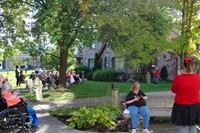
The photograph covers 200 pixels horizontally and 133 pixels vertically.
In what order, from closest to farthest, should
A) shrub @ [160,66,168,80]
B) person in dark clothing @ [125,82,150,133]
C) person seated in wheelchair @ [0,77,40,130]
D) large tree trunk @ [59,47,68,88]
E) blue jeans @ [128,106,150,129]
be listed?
blue jeans @ [128,106,150,129] < person in dark clothing @ [125,82,150,133] < person seated in wheelchair @ [0,77,40,130] < large tree trunk @ [59,47,68,88] < shrub @ [160,66,168,80]

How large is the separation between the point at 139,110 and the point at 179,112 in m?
2.03

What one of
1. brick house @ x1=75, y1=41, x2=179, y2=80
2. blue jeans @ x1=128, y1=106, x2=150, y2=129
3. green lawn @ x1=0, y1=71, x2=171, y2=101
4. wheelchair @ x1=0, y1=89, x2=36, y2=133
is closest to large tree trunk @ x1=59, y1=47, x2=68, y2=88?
green lawn @ x1=0, y1=71, x2=171, y2=101

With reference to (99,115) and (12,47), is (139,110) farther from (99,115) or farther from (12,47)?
(12,47)

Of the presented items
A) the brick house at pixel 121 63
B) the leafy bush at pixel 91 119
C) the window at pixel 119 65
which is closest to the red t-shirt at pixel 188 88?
the leafy bush at pixel 91 119

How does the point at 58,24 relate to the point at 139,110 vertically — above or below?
above

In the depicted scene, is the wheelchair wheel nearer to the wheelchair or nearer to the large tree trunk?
the wheelchair

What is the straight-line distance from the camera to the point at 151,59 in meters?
10.2

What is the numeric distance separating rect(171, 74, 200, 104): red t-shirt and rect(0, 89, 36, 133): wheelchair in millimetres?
4018

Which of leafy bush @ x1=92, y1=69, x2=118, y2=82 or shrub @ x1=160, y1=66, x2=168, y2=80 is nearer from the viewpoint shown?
shrub @ x1=160, y1=66, x2=168, y2=80

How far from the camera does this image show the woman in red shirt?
5371mm

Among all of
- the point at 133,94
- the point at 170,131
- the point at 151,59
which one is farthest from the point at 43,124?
the point at 151,59

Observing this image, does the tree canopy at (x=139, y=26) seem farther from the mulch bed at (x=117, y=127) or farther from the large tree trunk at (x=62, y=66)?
the large tree trunk at (x=62, y=66)

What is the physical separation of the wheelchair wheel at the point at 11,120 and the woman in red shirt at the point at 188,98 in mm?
3951

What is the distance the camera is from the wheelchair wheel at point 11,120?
731 cm
